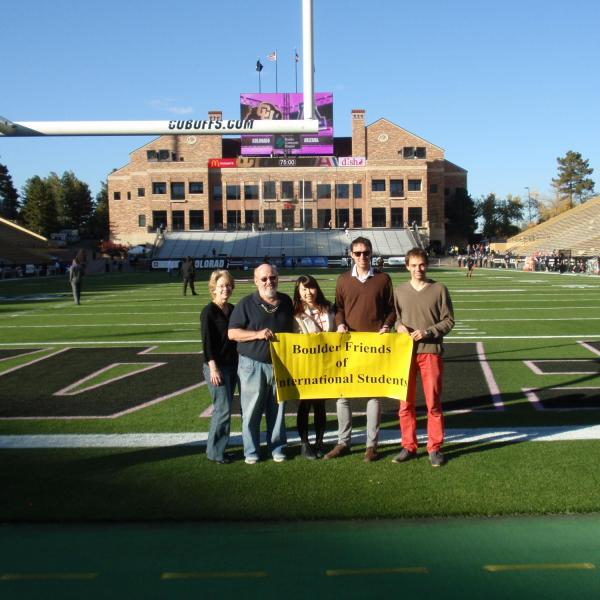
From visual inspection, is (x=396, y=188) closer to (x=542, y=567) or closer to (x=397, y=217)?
(x=397, y=217)

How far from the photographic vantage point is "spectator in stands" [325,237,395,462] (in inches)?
227

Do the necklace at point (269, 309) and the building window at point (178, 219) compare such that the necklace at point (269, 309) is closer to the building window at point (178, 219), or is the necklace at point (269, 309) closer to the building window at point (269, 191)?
the building window at point (269, 191)

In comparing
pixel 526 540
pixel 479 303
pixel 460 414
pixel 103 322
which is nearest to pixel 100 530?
pixel 526 540

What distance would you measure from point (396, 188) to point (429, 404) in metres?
69.5

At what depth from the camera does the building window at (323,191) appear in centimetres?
7362

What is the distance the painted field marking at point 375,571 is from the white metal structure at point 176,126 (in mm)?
4750

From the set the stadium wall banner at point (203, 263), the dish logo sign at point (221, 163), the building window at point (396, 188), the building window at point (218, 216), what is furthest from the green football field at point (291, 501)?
the building window at point (218, 216)

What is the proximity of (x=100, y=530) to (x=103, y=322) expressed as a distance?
1344 centimetres

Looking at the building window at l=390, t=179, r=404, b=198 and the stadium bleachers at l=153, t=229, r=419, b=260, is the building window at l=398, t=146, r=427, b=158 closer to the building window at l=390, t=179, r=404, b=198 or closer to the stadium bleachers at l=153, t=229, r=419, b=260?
the building window at l=390, t=179, r=404, b=198

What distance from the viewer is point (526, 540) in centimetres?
425

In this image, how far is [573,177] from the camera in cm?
11006

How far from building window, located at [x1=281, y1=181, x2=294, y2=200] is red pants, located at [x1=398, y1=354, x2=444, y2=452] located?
225 feet

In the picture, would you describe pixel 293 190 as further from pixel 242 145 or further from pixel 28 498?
pixel 28 498

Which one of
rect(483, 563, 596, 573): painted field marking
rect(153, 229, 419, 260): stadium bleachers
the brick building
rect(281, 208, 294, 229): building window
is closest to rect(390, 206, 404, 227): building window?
the brick building
